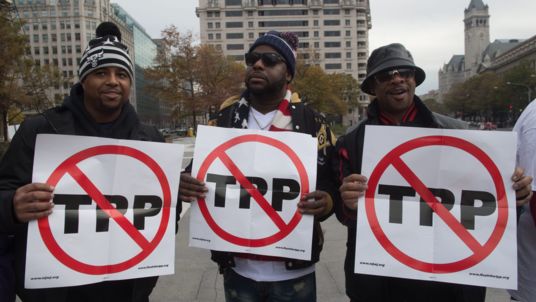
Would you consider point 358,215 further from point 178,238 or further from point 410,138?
point 178,238

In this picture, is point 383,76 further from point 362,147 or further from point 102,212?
point 102,212

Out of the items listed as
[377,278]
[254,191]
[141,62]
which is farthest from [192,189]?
[141,62]

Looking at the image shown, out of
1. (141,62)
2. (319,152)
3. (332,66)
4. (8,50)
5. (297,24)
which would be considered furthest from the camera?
(141,62)

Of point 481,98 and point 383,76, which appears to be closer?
point 383,76

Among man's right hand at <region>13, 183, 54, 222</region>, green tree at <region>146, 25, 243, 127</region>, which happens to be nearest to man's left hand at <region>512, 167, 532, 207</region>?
→ man's right hand at <region>13, 183, 54, 222</region>

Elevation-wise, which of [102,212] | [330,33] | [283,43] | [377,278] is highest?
[330,33]

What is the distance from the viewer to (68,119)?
2.15 metres

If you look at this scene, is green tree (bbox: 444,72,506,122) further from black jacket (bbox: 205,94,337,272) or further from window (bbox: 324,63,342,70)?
black jacket (bbox: 205,94,337,272)

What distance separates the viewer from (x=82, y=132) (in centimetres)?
220

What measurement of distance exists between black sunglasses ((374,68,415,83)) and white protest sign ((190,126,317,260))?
0.53 metres

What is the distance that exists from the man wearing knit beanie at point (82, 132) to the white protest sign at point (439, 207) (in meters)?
1.27

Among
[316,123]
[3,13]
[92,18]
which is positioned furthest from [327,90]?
[92,18]

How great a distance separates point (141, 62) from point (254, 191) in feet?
471

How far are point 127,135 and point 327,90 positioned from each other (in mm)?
45344
